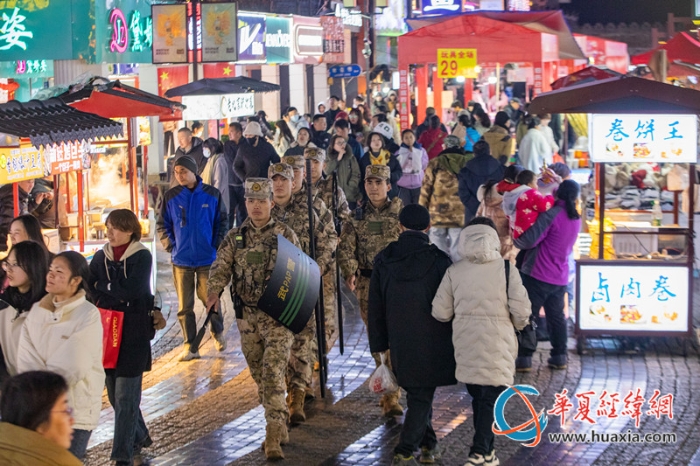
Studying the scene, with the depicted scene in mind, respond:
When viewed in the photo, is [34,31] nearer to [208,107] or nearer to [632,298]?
[208,107]

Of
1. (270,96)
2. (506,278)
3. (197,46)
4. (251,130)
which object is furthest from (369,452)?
(270,96)

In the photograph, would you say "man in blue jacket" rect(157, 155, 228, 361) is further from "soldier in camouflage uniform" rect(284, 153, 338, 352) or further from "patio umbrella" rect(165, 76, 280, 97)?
"patio umbrella" rect(165, 76, 280, 97)

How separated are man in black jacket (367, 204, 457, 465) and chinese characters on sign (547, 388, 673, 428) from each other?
1769 millimetres

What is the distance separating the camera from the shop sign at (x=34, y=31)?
1727cm

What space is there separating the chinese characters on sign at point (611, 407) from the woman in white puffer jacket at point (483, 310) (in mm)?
1777

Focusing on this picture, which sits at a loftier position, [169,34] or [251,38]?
[251,38]

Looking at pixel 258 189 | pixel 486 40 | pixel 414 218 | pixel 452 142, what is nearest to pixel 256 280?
pixel 258 189

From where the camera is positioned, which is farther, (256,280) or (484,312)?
(256,280)

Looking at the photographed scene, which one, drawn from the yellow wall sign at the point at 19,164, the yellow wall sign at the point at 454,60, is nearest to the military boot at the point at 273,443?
the yellow wall sign at the point at 19,164

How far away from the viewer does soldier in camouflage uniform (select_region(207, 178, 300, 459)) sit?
8328mm

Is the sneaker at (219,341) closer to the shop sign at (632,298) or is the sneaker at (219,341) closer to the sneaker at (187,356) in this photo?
the sneaker at (187,356)

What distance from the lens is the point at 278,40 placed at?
108ft

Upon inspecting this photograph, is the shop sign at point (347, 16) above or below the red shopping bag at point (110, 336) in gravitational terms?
above

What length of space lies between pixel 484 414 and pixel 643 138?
4.60 metres
